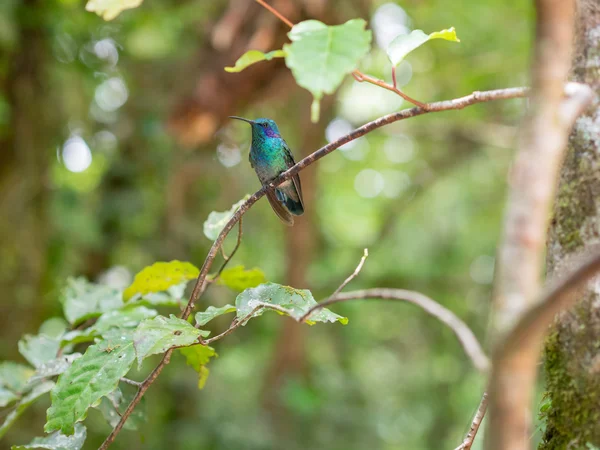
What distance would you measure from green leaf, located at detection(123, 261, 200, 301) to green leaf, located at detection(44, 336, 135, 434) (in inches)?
17.5

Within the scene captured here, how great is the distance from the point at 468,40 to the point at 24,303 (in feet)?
18.8

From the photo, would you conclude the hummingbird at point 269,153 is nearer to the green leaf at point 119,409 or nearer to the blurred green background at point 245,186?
the blurred green background at point 245,186

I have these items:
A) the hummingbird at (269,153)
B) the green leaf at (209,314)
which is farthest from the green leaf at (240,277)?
the hummingbird at (269,153)

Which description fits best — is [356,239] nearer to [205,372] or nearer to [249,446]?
[249,446]

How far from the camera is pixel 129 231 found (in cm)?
668

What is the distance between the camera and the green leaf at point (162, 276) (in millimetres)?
1998

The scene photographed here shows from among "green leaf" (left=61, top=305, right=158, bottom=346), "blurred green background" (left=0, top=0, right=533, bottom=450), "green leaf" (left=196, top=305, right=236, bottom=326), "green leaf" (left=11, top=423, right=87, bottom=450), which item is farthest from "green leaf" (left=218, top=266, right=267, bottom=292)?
"blurred green background" (left=0, top=0, right=533, bottom=450)

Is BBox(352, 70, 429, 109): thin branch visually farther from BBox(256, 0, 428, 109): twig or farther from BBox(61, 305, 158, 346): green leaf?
BBox(61, 305, 158, 346): green leaf

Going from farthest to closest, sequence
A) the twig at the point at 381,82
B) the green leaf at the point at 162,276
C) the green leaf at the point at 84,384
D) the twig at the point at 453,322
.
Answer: the green leaf at the point at 162,276, the green leaf at the point at 84,384, the twig at the point at 381,82, the twig at the point at 453,322

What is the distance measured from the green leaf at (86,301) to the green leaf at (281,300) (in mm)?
777

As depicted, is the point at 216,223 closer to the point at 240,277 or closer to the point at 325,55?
the point at 240,277

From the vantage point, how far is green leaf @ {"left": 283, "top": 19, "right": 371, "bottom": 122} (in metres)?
1.05

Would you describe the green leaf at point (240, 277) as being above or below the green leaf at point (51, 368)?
above

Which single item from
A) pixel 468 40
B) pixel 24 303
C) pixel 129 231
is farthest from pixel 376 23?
pixel 24 303
